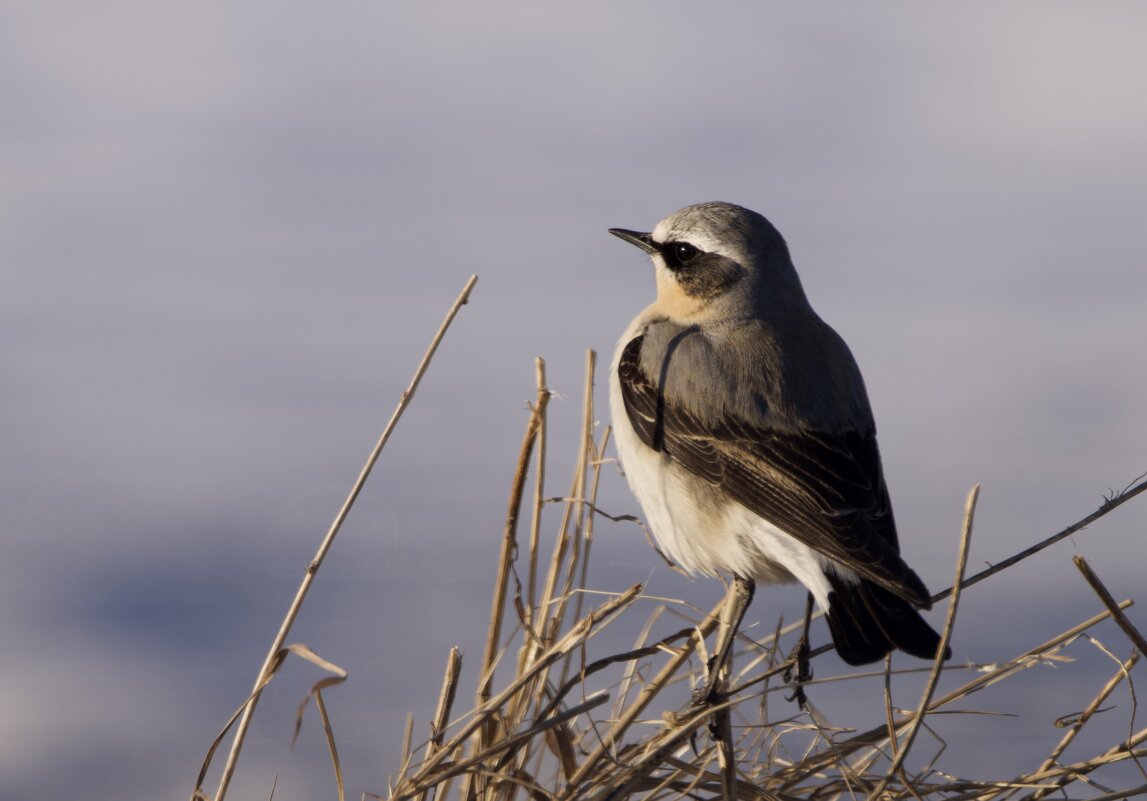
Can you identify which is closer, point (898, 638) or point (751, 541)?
point (898, 638)

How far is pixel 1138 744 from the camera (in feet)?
11.7

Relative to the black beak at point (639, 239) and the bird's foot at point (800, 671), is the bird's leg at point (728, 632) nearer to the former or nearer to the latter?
the bird's foot at point (800, 671)

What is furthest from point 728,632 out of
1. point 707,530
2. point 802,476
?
point 802,476

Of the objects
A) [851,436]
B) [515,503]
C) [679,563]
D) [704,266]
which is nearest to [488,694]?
[515,503]

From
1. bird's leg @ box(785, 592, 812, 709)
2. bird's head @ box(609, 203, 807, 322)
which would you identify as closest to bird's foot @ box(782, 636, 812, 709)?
bird's leg @ box(785, 592, 812, 709)

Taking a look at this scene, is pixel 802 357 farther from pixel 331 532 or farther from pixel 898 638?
pixel 331 532

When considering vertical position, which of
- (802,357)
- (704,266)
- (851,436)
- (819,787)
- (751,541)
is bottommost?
(819,787)

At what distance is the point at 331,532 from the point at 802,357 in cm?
197

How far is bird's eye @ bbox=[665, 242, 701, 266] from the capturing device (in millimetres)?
5363

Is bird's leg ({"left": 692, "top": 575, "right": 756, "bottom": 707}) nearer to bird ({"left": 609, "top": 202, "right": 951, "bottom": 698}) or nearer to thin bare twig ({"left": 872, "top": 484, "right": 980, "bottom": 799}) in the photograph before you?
bird ({"left": 609, "top": 202, "right": 951, "bottom": 698})

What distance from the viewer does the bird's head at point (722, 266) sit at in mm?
5140

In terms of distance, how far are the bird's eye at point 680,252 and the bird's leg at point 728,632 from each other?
1.57m

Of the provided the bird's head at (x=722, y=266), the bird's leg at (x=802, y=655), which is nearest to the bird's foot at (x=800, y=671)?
the bird's leg at (x=802, y=655)

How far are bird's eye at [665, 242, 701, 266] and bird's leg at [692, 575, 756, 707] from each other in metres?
1.57
